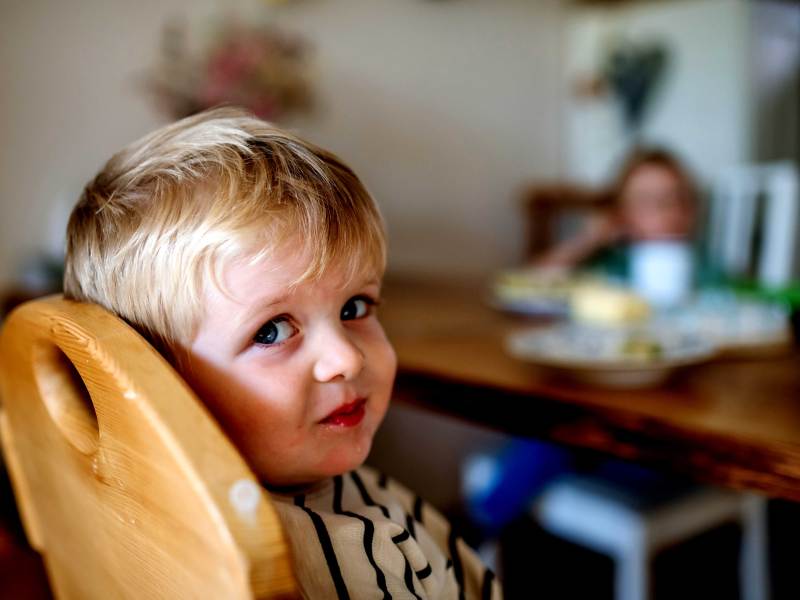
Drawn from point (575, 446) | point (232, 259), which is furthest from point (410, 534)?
point (575, 446)

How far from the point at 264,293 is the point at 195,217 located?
7 centimetres

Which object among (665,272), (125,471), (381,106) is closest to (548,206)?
(381,106)

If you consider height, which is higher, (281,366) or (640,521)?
(281,366)

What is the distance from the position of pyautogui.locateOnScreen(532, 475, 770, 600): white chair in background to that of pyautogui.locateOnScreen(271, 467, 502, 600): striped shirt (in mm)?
835

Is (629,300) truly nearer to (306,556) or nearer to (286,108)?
(306,556)

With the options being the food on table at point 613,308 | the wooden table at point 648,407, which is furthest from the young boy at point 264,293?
the food on table at point 613,308

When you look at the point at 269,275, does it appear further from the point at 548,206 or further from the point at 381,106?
the point at 548,206

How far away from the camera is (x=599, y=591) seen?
Answer: 2012 millimetres

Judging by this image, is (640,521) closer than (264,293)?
No

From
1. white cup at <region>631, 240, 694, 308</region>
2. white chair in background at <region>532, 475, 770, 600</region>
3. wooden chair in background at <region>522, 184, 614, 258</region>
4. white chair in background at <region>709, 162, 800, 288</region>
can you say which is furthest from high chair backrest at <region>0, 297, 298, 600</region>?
wooden chair in background at <region>522, 184, 614, 258</region>

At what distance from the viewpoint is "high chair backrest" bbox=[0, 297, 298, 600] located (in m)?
0.33

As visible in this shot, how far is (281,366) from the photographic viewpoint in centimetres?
54

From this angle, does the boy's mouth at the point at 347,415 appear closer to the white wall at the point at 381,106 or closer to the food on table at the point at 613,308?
the food on table at the point at 613,308

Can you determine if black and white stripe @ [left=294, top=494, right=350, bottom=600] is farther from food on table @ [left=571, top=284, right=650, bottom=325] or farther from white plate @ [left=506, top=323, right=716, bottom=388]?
food on table @ [left=571, top=284, right=650, bottom=325]
